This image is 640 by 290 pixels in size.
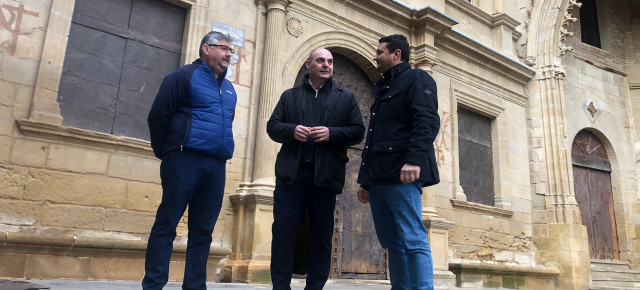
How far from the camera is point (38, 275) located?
458cm

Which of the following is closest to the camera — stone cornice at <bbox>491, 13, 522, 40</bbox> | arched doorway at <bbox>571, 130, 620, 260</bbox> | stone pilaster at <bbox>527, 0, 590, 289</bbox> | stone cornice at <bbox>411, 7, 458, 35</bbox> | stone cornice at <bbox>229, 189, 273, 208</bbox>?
stone cornice at <bbox>229, 189, 273, 208</bbox>

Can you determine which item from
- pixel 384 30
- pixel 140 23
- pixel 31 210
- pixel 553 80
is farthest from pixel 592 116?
pixel 31 210

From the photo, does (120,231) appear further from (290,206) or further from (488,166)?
(488,166)

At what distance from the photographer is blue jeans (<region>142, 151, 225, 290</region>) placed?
9.04 feet

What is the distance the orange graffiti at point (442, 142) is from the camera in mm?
8656

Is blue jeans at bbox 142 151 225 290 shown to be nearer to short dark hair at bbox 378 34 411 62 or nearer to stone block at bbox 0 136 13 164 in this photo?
short dark hair at bbox 378 34 411 62

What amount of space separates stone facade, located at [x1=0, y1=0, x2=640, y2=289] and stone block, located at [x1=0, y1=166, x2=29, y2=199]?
0.5 inches

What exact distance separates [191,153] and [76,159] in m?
2.82

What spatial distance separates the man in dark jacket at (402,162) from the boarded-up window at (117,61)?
3.70 m

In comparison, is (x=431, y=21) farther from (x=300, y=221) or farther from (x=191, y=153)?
(x=191, y=153)

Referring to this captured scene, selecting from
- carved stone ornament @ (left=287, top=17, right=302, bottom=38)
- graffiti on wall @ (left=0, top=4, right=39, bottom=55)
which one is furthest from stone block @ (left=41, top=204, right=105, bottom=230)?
carved stone ornament @ (left=287, top=17, right=302, bottom=38)

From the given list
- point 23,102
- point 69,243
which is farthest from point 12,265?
point 23,102

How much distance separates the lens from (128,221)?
5344mm

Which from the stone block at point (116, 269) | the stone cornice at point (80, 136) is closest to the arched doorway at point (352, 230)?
the stone cornice at point (80, 136)
